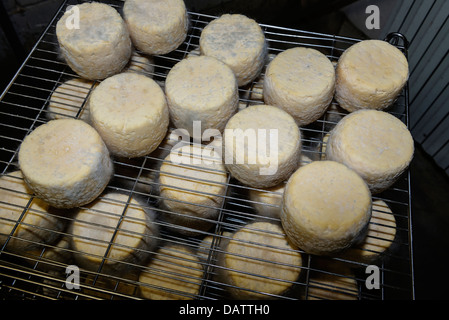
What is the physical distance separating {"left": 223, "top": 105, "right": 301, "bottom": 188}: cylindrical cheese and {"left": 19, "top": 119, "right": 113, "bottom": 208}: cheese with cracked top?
613 mm

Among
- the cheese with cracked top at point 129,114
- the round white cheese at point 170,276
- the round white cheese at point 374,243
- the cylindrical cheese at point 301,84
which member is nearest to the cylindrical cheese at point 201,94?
the cheese with cracked top at point 129,114

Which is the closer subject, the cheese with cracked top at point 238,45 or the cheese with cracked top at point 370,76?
the cheese with cracked top at point 370,76

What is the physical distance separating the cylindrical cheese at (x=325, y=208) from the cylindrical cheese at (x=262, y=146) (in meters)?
0.11

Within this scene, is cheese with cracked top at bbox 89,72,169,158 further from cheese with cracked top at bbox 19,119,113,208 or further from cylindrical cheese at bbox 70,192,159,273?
cylindrical cheese at bbox 70,192,159,273

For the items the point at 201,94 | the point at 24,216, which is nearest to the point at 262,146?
the point at 201,94

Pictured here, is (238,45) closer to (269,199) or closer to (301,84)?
(301,84)

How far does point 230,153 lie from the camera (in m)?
1.72

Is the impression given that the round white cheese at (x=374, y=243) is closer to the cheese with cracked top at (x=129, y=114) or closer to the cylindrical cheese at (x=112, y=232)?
the cylindrical cheese at (x=112, y=232)

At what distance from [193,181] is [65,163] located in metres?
0.62

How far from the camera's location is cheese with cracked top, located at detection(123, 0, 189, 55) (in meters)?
2.04

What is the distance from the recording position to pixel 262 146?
1.69 meters

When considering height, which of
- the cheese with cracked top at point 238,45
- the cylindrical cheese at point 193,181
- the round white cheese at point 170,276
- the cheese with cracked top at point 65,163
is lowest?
the round white cheese at point 170,276

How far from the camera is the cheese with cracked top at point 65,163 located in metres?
1.61
